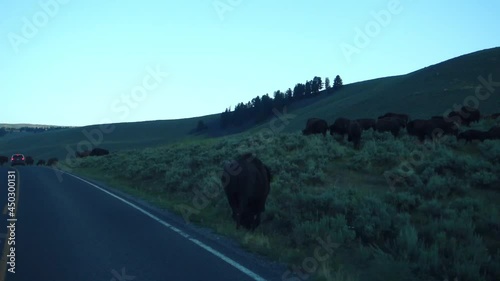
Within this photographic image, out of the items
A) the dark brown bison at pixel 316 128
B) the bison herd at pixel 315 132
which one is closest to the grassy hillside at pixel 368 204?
the bison herd at pixel 315 132

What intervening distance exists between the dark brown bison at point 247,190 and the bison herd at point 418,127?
51.9 feet

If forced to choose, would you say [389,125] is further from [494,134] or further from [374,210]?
[374,210]

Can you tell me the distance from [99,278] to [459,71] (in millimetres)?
64160

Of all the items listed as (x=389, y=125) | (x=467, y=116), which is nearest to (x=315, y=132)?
(x=389, y=125)

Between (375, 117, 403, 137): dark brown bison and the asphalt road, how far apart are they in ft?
65.8

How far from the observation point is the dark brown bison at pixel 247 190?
35.8ft

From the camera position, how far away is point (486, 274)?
24.4 ft

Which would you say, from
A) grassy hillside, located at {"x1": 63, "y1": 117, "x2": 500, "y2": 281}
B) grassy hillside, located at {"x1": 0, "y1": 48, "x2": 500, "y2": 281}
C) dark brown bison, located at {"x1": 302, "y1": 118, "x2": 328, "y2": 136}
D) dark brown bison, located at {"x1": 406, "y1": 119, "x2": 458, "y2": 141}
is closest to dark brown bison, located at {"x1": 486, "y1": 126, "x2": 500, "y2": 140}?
grassy hillside, located at {"x1": 0, "y1": 48, "x2": 500, "y2": 281}

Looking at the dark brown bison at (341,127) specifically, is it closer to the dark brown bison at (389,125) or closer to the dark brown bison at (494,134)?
the dark brown bison at (389,125)

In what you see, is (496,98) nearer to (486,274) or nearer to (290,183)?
(290,183)

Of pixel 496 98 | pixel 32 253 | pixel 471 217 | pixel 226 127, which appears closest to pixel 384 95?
pixel 496 98

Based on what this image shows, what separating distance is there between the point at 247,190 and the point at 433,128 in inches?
775

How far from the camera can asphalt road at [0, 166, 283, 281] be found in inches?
279

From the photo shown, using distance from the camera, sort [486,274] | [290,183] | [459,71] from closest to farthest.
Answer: [486,274] < [290,183] < [459,71]
